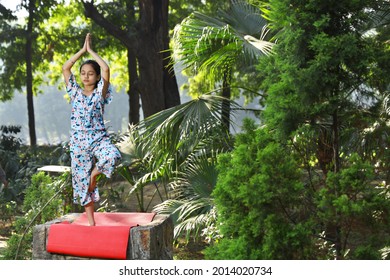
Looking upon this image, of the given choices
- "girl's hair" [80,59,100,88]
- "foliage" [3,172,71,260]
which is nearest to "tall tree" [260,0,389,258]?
"girl's hair" [80,59,100,88]

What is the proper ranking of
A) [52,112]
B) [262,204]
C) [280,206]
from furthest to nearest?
[52,112] → [280,206] → [262,204]

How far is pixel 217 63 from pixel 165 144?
126 cm

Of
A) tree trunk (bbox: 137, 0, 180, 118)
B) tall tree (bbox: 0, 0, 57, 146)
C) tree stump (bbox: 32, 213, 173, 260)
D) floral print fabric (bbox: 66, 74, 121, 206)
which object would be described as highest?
tall tree (bbox: 0, 0, 57, 146)

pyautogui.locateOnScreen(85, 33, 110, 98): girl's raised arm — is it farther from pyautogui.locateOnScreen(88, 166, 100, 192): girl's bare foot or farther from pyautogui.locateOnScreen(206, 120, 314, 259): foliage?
pyautogui.locateOnScreen(206, 120, 314, 259): foliage

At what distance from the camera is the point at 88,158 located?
6062mm

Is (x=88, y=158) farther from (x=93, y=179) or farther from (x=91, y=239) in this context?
(x=91, y=239)

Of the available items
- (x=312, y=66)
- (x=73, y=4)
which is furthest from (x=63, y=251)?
(x=73, y=4)

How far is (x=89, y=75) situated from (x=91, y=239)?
1.34m

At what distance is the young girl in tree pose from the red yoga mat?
172mm

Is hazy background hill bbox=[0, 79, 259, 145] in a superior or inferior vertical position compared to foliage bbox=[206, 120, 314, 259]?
superior

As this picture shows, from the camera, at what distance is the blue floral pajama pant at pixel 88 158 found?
5922mm

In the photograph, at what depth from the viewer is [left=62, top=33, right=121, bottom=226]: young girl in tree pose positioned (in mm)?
6000

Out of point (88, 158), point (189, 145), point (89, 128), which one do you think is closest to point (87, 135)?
point (89, 128)

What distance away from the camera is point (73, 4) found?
27.8 meters
